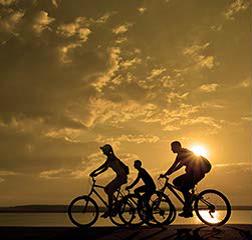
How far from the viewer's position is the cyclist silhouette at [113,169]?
14750 millimetres

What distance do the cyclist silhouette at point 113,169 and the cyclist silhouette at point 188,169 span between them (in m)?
1.79

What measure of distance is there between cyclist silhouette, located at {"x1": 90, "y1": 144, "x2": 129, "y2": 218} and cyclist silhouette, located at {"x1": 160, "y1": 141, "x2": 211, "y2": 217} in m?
1.79

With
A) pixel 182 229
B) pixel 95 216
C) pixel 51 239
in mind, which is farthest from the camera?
pixel 95 216

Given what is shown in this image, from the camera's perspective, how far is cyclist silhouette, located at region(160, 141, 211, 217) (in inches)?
542

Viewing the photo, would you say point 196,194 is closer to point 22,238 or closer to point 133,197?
point 133,197

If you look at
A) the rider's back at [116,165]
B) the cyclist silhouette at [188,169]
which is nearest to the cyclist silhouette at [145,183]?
the rider's back at [116,165]

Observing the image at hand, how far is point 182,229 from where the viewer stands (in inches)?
519

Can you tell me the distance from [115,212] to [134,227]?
82cm

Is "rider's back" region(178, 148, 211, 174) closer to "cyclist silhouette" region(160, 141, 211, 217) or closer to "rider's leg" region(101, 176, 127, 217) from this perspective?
"cyclist silhouette" region(160, 141, 211, 217)

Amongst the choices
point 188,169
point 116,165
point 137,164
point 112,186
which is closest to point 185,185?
point 188,169

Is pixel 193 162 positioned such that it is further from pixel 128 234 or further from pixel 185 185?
pixel 128 234

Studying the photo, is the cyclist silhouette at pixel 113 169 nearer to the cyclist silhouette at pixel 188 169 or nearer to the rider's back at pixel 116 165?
the rider's back at pixel 116 165

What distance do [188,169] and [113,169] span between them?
98.9 inches

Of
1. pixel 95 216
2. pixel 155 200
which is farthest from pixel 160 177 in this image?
pixel 95 216
